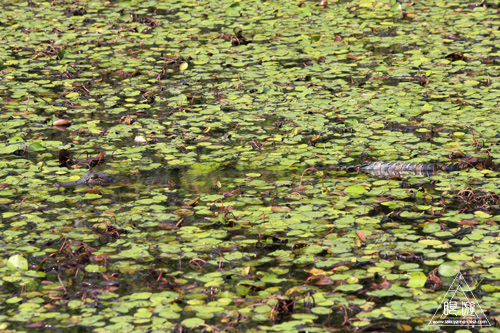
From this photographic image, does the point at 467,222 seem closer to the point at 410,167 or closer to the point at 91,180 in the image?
the point at 410,167

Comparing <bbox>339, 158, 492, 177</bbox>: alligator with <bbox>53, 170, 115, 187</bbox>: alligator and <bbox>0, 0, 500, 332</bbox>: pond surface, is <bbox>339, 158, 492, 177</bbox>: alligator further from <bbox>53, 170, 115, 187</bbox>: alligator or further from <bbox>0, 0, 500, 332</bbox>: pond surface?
<bbox>53, 170, 115, 187</bbox>: alligator

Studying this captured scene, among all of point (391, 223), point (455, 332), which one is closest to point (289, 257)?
point (391, 223)

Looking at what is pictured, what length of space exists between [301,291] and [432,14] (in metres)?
5.05

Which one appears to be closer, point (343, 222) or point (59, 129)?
point (343, 222)

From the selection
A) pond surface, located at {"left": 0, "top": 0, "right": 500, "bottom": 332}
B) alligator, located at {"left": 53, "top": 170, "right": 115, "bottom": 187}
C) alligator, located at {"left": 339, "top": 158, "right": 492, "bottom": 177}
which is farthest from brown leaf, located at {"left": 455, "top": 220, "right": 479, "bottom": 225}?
alligator, located at {"left": 53, "top": 170, "right": 115, "bottom": 187}

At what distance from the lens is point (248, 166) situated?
183 inches

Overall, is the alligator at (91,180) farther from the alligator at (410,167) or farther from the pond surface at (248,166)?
the alligator at (410,167)

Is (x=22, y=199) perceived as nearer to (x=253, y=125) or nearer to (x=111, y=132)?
(x=111, y=132)

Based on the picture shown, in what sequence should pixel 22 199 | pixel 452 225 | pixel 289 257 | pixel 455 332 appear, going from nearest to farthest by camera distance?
pixel 455 332
pixel 289 257
pixel 452 225
pixel 22 199

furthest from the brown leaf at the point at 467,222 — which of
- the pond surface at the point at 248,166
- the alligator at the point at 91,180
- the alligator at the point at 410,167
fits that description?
the alligator at the point at 91,180

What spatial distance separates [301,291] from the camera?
10.7ft

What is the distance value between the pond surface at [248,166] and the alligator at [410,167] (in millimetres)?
47

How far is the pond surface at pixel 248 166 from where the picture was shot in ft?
10.6

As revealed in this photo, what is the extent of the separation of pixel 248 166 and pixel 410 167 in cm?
99
